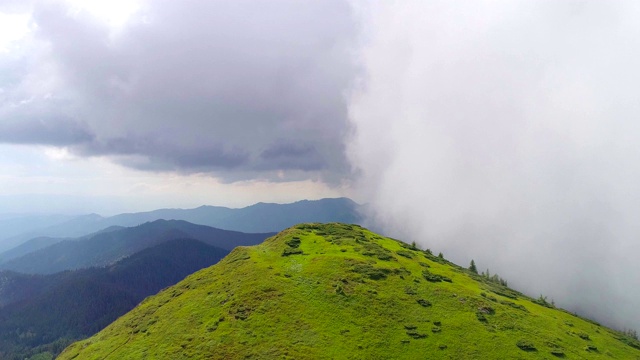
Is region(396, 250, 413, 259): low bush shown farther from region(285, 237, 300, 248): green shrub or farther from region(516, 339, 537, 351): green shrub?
region(516, 339, 537, 351): green shrub

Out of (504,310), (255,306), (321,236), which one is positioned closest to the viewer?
(255,306)

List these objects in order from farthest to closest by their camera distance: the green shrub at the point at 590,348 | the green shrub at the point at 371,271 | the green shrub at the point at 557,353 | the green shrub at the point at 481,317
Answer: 1. the green shrub at the point at 371,271
2. the green shrub at the point at 590,348
3. the green shrub at the point at 481,317
4. the green shrub at the point at 557,353

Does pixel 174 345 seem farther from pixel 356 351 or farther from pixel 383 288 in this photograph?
pixel 383 288

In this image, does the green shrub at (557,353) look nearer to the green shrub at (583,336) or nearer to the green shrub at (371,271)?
the green shrub at (583,336)

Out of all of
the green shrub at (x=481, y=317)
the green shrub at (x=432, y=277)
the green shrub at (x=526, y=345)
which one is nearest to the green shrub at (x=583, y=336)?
the green shrub at (x=526, y=345)

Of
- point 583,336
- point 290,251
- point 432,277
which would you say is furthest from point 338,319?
point 583,336

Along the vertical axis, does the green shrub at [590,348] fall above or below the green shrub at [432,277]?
below

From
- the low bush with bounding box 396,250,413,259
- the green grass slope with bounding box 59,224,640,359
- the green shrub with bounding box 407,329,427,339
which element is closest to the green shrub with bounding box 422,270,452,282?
the green grass slope with bounding box 59,224,640,359

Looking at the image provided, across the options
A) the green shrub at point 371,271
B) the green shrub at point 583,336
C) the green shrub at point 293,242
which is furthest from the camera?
the green shrub at point 293,242

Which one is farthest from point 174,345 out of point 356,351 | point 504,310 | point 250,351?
point 504,310
